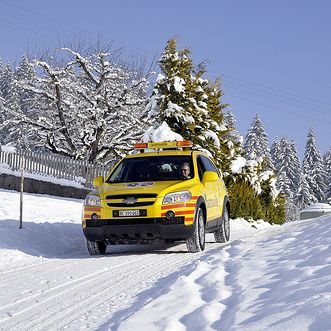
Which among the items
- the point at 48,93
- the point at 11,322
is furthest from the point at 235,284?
the point at 48,93

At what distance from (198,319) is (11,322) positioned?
168cm

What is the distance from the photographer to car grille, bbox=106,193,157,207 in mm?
9539

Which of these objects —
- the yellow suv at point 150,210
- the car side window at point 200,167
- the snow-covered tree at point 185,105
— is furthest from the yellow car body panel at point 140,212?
the snow-covered tree at point 185,105

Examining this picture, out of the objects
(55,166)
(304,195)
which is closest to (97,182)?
(55,166)

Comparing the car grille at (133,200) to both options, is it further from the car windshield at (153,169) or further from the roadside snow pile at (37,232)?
the roadside snow pile at (37,232)

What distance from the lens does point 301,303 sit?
4148 millimetres

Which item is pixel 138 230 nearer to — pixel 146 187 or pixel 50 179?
pixel 146 187

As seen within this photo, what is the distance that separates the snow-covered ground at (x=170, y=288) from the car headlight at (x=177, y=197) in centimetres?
91

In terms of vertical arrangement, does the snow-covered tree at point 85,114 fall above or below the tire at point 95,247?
above

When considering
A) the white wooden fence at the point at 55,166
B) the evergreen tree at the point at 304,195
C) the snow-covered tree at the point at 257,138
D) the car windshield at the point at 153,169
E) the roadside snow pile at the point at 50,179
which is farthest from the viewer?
Answer: the snow-covered tree at the point at 257,138

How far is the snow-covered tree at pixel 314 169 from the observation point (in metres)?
88.8

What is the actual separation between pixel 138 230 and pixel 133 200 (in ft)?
1.63

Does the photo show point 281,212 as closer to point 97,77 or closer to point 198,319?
point 97,77

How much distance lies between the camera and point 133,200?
31.3 ft
